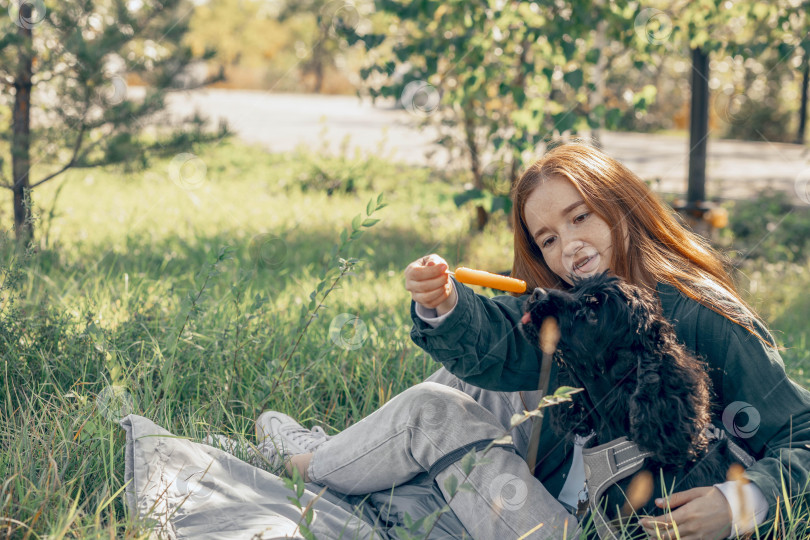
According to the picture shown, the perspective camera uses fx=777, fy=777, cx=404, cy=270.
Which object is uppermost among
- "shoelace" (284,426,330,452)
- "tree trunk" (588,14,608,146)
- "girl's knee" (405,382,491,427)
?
"tree trunk" (588,14,608,146)

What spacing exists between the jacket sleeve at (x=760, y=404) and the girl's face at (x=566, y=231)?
32cm

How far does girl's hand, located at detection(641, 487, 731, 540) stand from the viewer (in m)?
1.82

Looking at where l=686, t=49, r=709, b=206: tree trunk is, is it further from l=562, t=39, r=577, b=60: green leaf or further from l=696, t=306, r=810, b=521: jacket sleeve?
l=696, t=306, r=810, b=521: jacket sleeve

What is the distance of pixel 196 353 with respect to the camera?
277 cm

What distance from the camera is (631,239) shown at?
2.25m

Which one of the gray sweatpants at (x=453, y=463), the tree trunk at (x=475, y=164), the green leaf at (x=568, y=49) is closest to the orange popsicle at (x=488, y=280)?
the gray sweatpants at (x=453, y=463)

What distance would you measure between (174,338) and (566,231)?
4.25 feet

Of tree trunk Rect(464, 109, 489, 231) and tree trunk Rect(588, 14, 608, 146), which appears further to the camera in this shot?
tree trunk Rect(464, 109, 489, 231)

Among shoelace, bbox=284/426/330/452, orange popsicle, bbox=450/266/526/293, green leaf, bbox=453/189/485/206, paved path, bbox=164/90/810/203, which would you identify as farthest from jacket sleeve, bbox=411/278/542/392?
paved path, bbox=164/90/810/203

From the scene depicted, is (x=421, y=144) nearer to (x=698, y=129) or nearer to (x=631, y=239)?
(x=698, y=129)

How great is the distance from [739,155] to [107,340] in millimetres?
12637

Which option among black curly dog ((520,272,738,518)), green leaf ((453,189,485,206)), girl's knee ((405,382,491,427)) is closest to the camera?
black curly dog ((520,272,738,518))

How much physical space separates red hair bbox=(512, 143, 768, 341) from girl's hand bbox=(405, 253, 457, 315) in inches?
21.7

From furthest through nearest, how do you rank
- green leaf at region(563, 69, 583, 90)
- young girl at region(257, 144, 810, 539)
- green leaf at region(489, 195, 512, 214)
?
1. green leaf at region(489, 195, 512, 214)
2. green leaf at region(563, 69, 583, 90)
3. young girl at region(257, 144, 810, 539)
